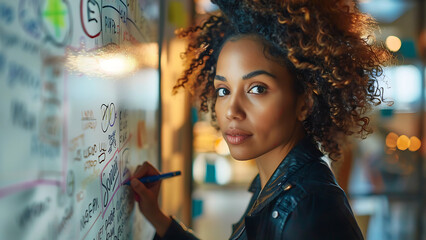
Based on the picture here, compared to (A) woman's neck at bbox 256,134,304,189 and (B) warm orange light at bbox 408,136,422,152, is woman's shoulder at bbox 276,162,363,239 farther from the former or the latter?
(B) warm orange light at bbox 408,136,422,152

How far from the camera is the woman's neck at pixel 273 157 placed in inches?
41.2

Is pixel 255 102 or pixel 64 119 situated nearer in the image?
pixel 64 119

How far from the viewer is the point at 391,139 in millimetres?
3570

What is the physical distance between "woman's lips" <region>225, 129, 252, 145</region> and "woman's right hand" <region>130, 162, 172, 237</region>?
277 millimetres

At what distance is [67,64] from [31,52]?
0.11 m

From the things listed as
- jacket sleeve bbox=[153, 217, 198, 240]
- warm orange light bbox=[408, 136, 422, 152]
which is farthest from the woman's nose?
warm orange light bbox=[408, 136, 422, 152]

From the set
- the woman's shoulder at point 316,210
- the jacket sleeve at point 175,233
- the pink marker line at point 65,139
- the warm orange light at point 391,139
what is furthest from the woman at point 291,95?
the warm orange light at point 391,139

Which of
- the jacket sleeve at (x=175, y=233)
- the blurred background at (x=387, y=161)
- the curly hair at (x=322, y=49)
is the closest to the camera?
the curly hair at (x=322, y=49)

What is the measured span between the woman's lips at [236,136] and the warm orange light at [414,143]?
122 inches

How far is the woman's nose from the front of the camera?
0.99 metres

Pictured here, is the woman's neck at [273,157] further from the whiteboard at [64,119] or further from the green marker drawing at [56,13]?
the green marker drawing at [56,13]

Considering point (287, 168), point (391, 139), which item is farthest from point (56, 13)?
point (391, 139)

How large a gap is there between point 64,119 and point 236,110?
51 centimetres

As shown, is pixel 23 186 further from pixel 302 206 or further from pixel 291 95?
pixel 291 95
